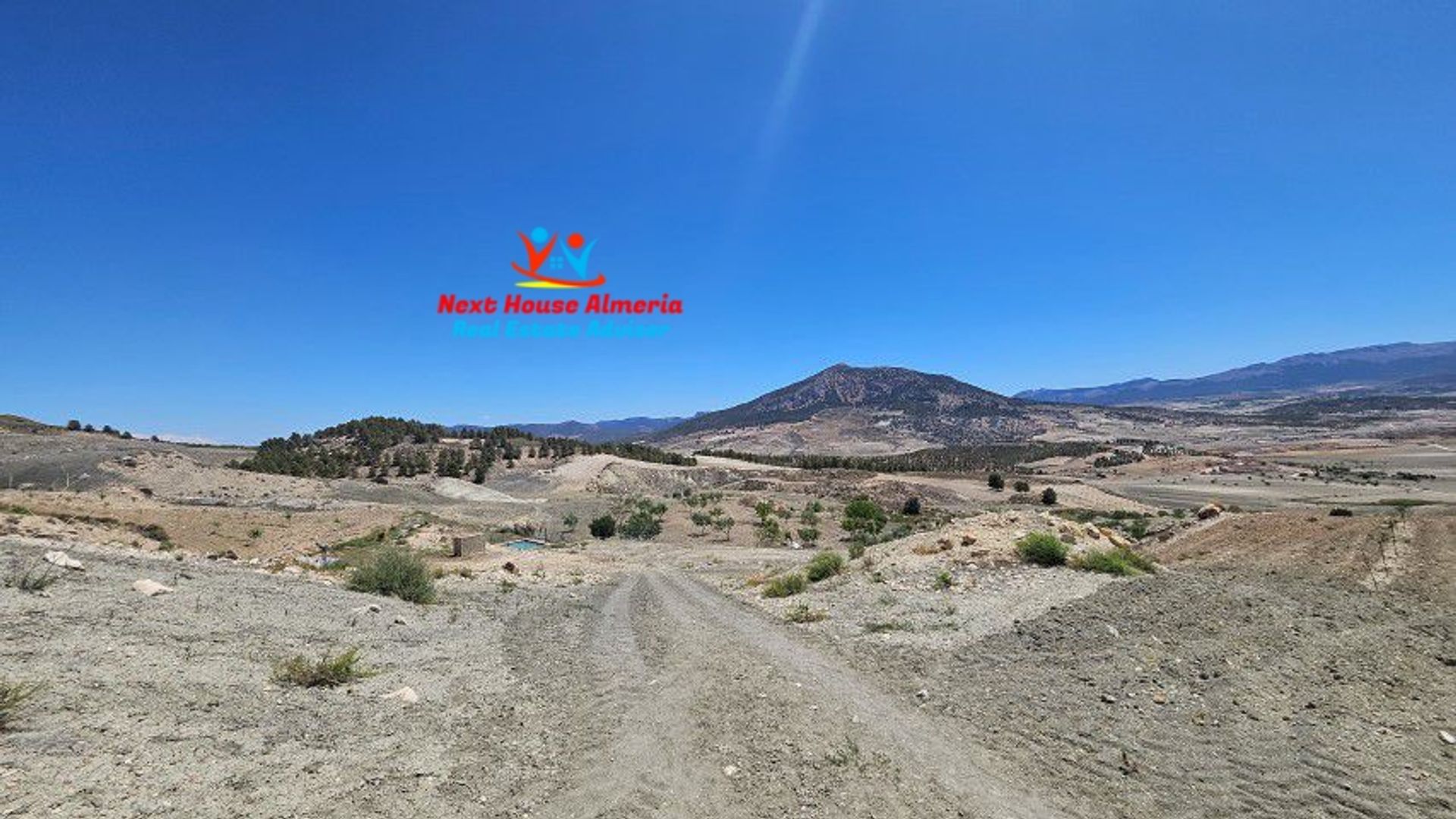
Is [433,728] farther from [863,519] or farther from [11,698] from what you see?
[863,519]

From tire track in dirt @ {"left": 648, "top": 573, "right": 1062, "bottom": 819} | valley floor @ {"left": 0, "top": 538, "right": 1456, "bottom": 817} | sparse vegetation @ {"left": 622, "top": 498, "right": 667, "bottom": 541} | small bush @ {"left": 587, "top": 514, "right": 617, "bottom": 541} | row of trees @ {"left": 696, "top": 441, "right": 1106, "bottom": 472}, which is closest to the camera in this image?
valley floor @ {"left": 0, "top": 538, "right": 1456, "bottom": 817}

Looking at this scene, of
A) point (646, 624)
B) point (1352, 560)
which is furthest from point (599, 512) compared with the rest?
point (1352, 560)

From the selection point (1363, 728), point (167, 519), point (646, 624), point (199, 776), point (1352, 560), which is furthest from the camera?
point (167, 519)

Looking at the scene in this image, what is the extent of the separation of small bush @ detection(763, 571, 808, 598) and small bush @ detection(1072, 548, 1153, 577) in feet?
22.9

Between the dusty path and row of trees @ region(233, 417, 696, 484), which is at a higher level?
row of trees @ region(233, 417, 696, 484)

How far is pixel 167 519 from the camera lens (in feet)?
110

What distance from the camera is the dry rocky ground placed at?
5.75 meters

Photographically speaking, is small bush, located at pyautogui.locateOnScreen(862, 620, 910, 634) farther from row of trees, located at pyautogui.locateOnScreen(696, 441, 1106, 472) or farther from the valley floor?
row of trees, located at pyautogui.locateOnScreen(696, 441, 1106, 472)

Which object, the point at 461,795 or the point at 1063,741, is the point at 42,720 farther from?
the point at 1063,741

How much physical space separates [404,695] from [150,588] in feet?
20.0

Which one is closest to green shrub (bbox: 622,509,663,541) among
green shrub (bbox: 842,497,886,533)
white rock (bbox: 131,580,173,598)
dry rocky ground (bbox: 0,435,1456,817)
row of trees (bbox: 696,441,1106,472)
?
green shrub (bbox: 842,497,886,533)

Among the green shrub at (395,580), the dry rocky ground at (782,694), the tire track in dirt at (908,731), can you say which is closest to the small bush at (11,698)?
the dry rocky ground at (782,694)

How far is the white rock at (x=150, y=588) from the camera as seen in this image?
419 inches

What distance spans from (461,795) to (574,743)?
1571 millimetres
